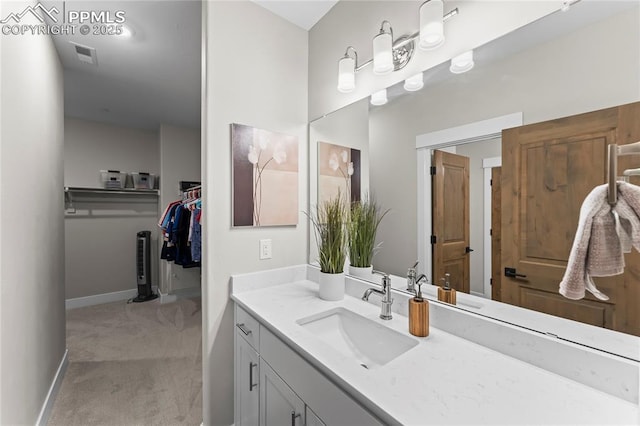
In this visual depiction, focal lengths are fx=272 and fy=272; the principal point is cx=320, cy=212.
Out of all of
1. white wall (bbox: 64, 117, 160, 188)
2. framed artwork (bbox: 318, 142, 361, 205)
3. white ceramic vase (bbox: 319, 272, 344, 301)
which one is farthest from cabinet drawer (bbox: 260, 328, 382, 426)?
white wall (bbox: 64, 117, 160, 188)

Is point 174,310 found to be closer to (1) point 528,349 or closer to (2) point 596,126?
(1) point 528,349

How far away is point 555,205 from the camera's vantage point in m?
0.86

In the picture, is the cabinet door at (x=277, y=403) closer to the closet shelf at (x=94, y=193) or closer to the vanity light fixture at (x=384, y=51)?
the vanity light fixture at (x=384, y=51)

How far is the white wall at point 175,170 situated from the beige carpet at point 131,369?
58cm

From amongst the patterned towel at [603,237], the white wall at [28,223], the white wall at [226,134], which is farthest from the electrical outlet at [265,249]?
the patterned towel at [603,237]

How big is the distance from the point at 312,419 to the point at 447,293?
70 cm

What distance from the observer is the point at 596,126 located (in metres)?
0.78

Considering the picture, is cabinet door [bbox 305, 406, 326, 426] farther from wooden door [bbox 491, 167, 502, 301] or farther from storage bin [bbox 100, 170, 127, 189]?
storage bin [bbox 100, 170, 127, 189]

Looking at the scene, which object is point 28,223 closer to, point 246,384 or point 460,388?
point 246,384

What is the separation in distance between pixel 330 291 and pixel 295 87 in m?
1.34

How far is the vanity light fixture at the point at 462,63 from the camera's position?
106cm

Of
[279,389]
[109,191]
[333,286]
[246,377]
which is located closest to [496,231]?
[333,286]

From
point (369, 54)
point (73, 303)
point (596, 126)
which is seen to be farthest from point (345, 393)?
point (73, 303)

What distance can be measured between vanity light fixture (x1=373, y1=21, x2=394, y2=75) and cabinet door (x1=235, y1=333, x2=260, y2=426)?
4.88 ft
